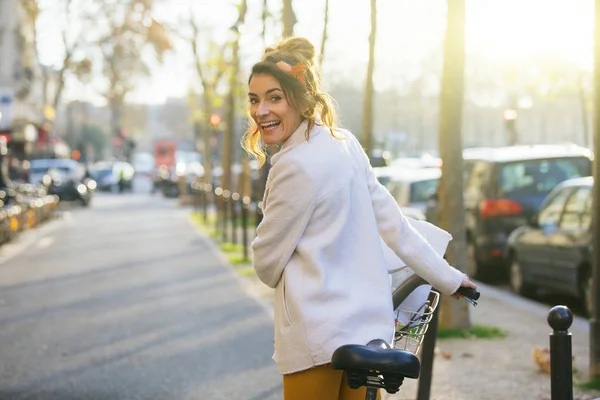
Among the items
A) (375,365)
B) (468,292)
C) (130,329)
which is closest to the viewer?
(375,365)

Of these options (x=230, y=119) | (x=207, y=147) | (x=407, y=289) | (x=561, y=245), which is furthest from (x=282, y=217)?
(x=207, y=147)

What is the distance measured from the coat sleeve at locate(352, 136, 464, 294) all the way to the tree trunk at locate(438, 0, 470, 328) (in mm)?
6117

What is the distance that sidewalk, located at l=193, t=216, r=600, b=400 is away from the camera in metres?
7.53

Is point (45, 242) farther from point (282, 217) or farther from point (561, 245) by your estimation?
point (282, 217)

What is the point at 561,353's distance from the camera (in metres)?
4.54

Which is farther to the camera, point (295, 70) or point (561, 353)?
point (561, 353)

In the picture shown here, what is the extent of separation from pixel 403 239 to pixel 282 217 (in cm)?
41

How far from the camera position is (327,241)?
3496 millimetres

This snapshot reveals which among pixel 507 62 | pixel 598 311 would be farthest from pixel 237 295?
pixel 507 62

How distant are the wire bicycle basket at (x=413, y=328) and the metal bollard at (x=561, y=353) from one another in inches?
28.1

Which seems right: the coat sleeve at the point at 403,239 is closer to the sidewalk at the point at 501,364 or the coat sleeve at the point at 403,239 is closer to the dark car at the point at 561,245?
the sidewalk at the point at 501,364

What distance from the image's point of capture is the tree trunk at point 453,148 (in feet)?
32.6

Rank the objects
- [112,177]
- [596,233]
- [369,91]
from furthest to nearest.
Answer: [112,177]
[369,91]
[596,233]

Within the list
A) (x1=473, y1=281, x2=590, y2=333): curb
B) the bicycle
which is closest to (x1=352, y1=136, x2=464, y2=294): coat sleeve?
the bicycle
